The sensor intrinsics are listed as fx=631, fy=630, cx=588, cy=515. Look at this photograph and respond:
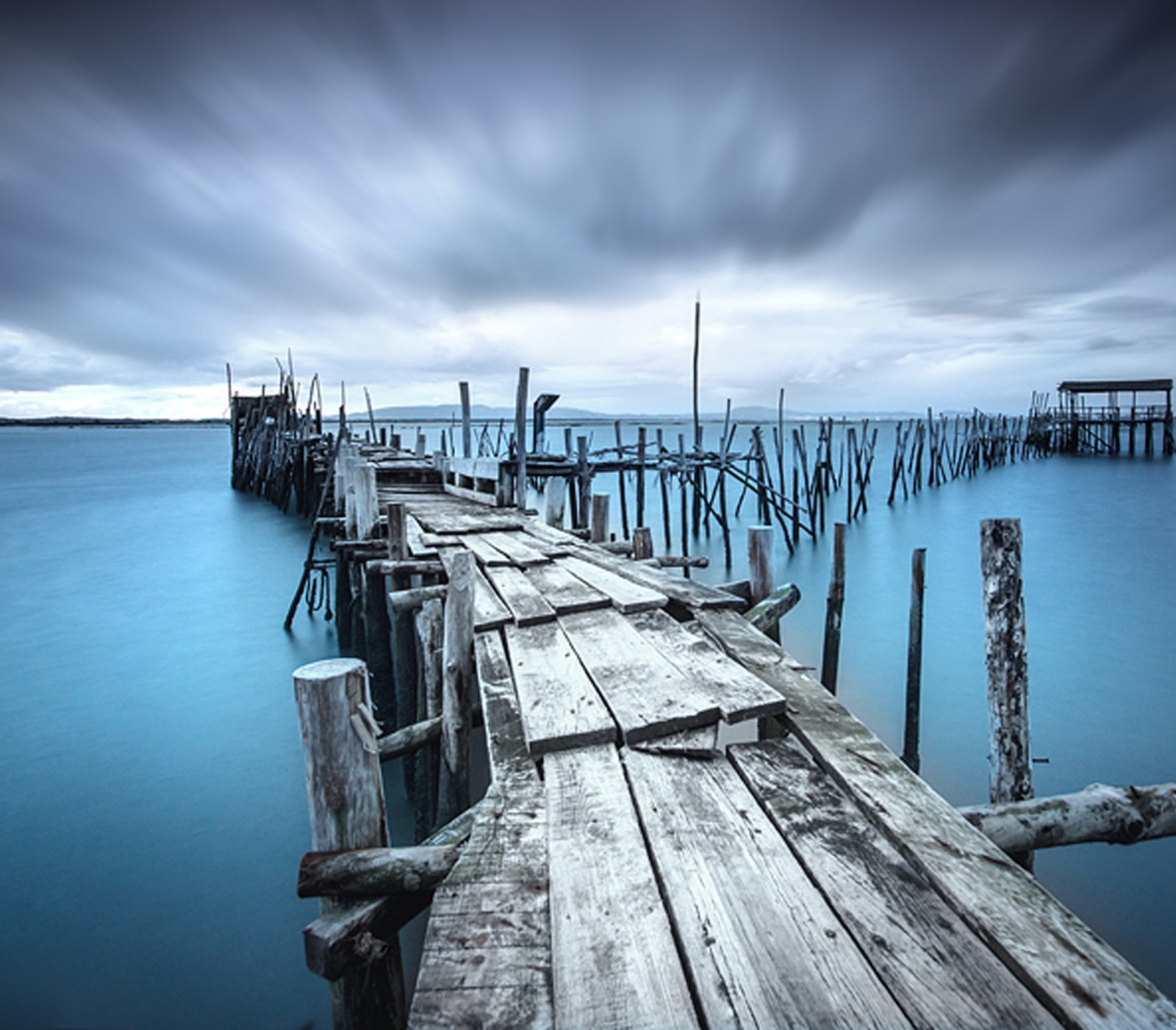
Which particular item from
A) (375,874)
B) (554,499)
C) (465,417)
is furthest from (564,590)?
(465,417)

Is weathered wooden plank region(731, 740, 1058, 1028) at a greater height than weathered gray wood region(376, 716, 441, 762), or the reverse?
weathered wooden plank region(731, 740, 1058, 1028)

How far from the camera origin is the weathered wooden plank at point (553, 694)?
2357mm

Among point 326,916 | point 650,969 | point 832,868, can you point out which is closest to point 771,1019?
point 650,969

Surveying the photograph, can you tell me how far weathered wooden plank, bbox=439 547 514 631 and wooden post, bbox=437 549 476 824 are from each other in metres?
0.12

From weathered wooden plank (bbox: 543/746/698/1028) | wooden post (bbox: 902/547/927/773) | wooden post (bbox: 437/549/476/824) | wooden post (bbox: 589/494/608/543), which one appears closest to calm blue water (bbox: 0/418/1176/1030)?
wooden post (bbox: 902/547/927/773)

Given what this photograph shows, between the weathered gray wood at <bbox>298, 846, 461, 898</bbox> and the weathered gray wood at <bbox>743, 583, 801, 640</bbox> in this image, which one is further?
the weathered gray wood at <bbox>743, 583, 801, 640</bbox>

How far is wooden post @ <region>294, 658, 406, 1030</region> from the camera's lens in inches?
76.5

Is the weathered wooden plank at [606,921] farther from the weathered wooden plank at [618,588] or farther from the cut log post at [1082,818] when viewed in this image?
the weathered wooden plank at [618,588]

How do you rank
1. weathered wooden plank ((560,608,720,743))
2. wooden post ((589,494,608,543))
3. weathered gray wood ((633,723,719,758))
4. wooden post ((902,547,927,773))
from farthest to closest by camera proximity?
1. wooden post ((589,494,608,543))
2. wooden post ((902,547,927,773))
3. weathered wooden plank ((560,608,720,743))
4. weathered gray wood ((633,723,719,758))

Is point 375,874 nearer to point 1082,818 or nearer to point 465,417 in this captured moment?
point 1082,818

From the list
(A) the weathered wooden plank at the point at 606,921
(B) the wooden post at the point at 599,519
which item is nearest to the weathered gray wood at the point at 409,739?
(A) the weathered wooden plank at the point at 606,921

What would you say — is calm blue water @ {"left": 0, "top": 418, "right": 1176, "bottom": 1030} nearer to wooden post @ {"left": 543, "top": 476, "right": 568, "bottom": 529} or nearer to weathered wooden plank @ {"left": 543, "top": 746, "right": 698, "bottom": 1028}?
weathered wooden plank @ {"left": 543, "top": 746, "right": 698, "bottom": 1028}

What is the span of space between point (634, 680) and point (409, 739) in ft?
4.03

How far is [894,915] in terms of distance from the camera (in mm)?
1545
